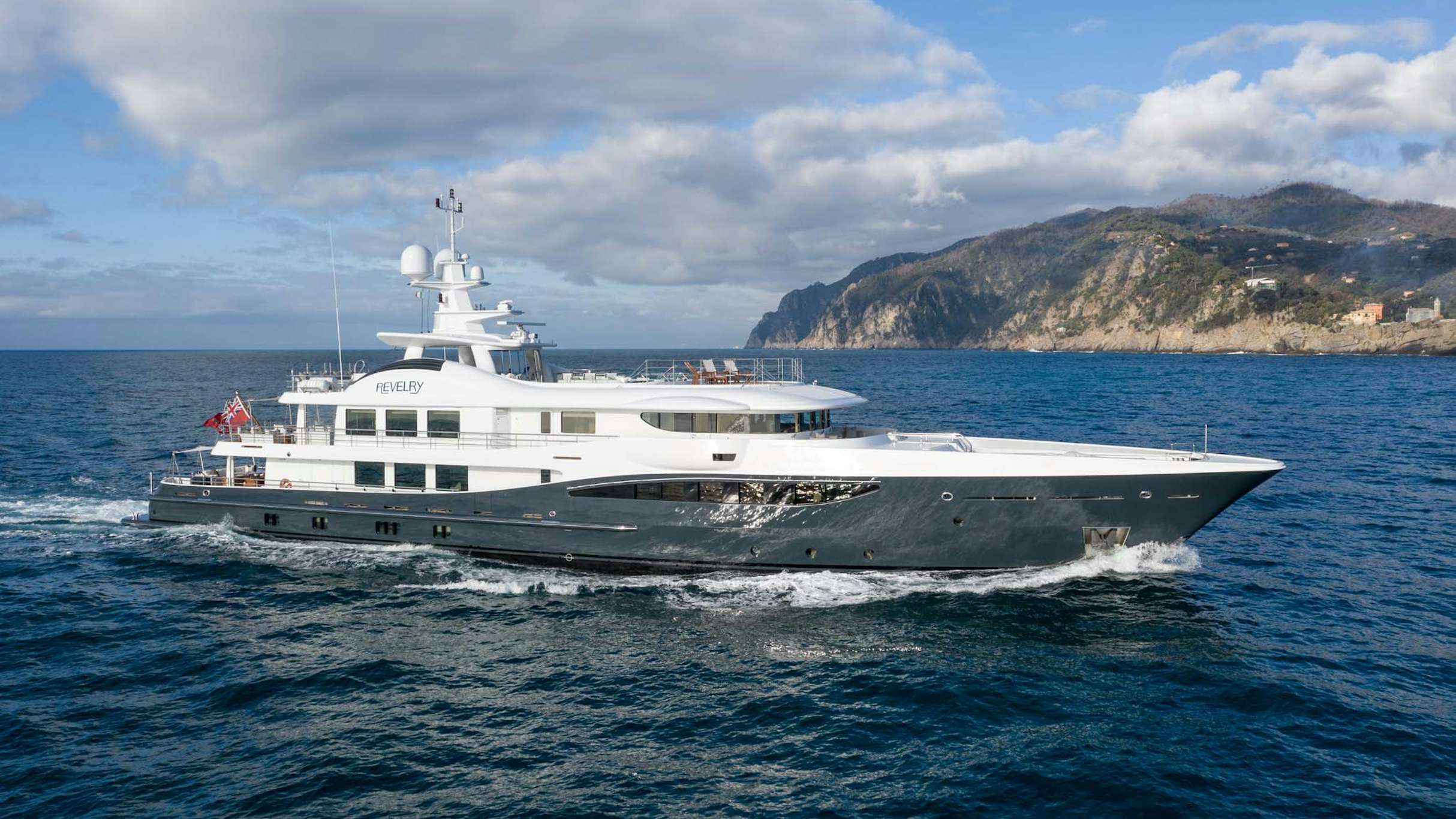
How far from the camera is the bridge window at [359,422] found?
23.6 meters

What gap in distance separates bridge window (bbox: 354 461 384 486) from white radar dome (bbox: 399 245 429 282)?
19.3 ft

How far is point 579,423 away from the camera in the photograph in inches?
869

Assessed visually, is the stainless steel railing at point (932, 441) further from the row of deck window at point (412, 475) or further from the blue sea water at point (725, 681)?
the row of deck window at point (412, 475)

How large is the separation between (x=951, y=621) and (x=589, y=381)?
12.0 meters

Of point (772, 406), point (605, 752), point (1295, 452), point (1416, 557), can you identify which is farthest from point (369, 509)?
point (1295, 452)

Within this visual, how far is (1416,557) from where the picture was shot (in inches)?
858

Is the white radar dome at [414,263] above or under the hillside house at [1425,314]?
under

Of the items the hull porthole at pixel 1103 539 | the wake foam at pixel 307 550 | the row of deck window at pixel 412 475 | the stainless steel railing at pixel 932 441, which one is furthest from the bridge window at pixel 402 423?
the hull porthole at pixel 1103 539

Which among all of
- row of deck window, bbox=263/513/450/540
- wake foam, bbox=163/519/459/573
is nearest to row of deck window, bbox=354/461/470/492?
row of deck window, bbox=263/513/450/540

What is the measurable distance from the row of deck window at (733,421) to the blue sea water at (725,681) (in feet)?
12.4

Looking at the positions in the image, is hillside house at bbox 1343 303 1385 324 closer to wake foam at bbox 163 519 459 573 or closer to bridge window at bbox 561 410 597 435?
bridge window at bbox 561 410 597 435

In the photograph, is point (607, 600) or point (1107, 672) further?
point (607, 600)

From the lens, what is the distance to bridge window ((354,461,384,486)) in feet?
75.7

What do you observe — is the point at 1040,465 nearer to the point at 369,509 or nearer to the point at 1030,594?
the point at 1030,594
